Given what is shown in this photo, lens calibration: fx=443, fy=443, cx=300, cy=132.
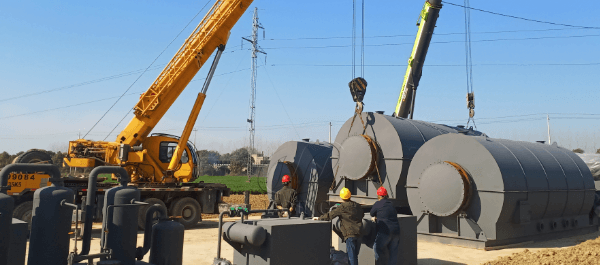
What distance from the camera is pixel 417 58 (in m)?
18.8

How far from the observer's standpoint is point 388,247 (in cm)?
829

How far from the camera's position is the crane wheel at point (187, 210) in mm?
15242

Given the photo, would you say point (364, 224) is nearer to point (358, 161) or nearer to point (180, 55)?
point (358, 161)

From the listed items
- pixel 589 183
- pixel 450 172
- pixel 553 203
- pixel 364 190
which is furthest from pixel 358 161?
pixel 589 183

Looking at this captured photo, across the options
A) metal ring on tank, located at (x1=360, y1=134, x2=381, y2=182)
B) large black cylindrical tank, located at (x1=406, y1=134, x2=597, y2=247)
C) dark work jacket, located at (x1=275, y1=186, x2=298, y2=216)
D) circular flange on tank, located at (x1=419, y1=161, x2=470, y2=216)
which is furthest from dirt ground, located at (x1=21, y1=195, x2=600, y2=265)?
metal ring on tank, located at (x1=360, y1=134, x2=381, y2=182)

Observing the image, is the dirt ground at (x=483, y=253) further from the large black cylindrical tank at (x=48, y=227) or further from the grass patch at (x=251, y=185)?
the grass patch at (x=251, y=185)

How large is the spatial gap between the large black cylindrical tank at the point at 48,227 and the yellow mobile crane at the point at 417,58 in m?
15.4

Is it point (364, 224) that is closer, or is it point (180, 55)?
point (364, 224)

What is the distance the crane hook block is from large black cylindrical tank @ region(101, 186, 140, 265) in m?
9.68

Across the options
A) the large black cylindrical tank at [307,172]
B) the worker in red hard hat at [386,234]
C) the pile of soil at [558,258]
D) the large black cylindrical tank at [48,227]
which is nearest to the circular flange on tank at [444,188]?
the pile of soil at [558,258]

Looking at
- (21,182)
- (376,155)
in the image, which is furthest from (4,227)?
(376,155)

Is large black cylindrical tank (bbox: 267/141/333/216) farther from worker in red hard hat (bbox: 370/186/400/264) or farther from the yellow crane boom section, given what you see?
worker in red hard hat (bbox: 370/186/400/264)

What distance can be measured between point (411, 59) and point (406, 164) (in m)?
7.45

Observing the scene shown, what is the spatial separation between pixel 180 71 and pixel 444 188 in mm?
9620
